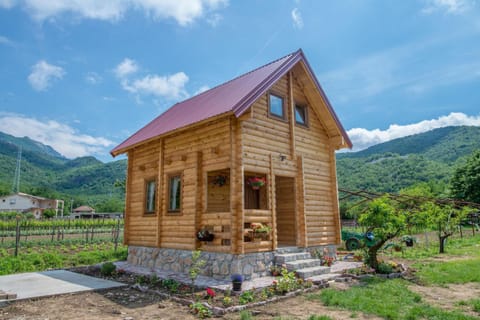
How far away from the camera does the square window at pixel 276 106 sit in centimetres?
1074

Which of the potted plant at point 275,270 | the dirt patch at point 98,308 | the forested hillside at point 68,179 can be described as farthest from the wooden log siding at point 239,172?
the forested hillside at point 68,179

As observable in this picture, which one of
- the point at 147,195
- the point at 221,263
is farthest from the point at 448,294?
the point at 147,195

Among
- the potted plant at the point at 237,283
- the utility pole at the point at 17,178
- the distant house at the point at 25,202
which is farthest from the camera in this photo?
the utility pole at the point at 17,178

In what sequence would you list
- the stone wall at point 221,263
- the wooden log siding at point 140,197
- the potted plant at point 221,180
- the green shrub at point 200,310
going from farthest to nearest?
the wooden log siding at point 140,197
the potted plant at point 221,180
the stone wall at point 221,263
the green shrub at point 200,310

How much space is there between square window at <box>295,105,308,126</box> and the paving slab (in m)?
7.77

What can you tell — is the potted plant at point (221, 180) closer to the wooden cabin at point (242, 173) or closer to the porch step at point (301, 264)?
the wooden cabin at point (242, 173)

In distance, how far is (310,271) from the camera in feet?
29.5

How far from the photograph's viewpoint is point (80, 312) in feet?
21.2

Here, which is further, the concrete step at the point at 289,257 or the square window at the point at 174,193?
the square window at the point at 174,193

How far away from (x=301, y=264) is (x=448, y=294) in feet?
Answer: 11.8

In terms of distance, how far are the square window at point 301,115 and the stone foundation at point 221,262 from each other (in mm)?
4453

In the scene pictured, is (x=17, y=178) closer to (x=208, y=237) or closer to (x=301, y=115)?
(x=301, y=115)

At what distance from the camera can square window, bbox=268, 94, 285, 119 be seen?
10.7 meters

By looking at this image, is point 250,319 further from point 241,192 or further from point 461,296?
point 461,296
